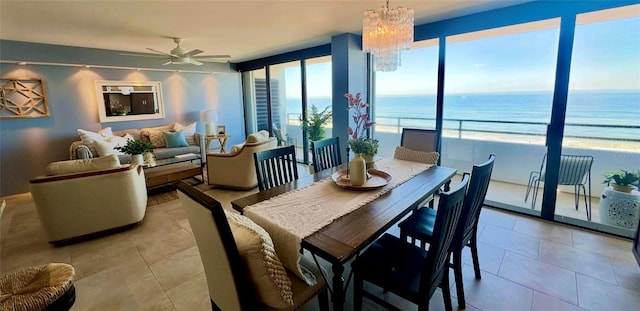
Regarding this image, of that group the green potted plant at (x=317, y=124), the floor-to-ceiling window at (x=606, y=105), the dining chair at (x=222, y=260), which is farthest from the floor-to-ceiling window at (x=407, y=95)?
the dining chair at (x=222, y=260)

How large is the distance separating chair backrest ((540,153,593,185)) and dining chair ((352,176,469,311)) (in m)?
2.41

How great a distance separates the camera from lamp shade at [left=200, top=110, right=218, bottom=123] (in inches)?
253

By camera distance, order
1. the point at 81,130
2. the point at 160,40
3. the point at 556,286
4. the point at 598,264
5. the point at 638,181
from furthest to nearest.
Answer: the point at 81,130
the point at 160,40
the point at 638,181
the point at 598,264
the point at 556,286

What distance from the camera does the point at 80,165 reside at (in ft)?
9.60

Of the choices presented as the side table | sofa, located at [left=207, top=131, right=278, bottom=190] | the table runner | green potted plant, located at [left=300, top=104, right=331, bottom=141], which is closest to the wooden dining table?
the table runner

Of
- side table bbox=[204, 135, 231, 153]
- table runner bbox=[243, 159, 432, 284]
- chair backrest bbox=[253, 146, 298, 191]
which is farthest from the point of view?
side table bbox=[204, 135, 231, 153]

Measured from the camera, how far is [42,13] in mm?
3070

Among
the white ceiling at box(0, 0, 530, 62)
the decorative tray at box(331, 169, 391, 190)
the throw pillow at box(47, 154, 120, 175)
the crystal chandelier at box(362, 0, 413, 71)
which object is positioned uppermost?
the white ceiling at box(0, 0, 530, 62)

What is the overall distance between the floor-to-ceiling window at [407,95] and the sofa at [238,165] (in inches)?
75.3

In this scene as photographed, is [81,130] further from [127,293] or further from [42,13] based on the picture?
[127,293]

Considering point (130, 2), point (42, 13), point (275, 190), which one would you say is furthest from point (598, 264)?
point (42, 13)

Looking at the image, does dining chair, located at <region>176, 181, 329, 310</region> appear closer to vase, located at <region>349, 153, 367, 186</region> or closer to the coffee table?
vase, located at <region>349, 153, 367, 186</region>

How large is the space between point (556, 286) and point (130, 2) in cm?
444

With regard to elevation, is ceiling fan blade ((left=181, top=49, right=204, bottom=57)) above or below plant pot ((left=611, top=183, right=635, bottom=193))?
above
